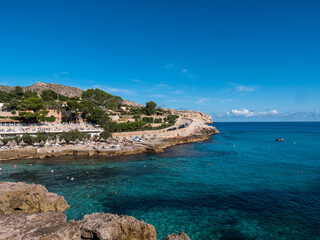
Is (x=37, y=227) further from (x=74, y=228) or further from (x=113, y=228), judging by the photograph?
(x=113, y=228)

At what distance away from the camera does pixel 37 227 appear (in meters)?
9.12

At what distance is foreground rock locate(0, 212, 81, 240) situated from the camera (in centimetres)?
827

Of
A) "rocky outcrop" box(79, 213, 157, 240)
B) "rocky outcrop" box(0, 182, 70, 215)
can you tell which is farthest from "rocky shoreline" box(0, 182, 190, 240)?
"rocky outcrop" box(0, 182, 70, 215)

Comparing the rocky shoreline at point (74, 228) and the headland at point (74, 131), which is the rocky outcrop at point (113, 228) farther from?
the headland at point (74, 131)

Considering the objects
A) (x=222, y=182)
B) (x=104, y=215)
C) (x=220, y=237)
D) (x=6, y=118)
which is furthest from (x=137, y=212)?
(x=6, y=118)

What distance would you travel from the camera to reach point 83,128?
53.7 metres

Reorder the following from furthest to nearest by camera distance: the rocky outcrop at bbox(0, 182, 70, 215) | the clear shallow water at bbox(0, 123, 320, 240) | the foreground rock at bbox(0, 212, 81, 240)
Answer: the clear shallow water at bbox(0, 123, 320, 240) < the rocky outcrop at bbox(0, 182, 70, 215) < the foreground rock at bbox(0, 212, 81, 240)

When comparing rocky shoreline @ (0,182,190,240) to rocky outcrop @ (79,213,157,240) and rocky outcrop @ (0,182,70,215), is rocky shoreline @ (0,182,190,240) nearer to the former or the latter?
rocky outcrop @ (79,213,157,240)

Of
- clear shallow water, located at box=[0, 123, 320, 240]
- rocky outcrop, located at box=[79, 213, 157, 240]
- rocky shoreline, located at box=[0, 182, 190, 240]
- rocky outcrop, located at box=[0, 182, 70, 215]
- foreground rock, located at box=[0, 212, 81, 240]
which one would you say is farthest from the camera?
clear shallow water, located at box=[0, 123, 320, 240]

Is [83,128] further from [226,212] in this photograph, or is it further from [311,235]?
[311,235]

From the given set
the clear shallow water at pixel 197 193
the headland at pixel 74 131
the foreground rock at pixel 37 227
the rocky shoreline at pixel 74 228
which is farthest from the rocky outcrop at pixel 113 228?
the headland at pixel 74 131

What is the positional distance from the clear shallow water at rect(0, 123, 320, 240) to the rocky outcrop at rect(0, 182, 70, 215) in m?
1.68

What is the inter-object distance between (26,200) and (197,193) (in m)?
15.2

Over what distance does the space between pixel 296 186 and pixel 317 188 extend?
1.92 meters
